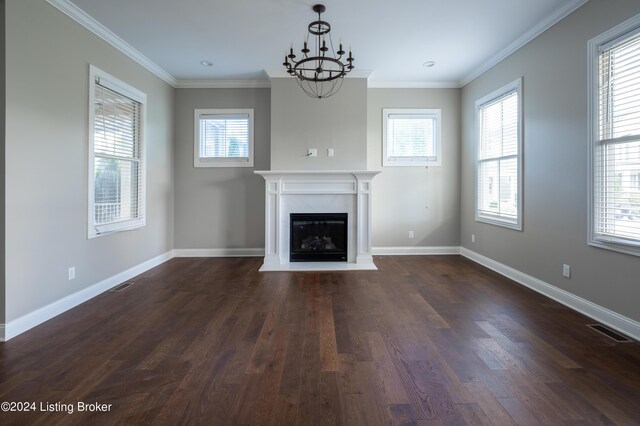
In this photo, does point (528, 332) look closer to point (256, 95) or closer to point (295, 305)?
point (295, 305)

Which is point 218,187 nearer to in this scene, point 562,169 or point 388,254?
point 388,254

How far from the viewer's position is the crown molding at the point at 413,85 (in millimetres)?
5418

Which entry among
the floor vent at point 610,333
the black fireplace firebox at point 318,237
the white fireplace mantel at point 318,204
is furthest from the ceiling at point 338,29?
the floor vent at point 610,333

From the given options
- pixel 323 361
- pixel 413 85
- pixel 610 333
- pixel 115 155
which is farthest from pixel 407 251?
pixel 115 155

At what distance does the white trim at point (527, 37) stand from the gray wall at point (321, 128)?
68.2 inches

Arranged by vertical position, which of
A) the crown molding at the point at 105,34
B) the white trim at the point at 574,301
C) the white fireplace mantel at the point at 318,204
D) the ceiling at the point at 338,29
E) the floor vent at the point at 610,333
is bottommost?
the floor vent at the point at 610,333

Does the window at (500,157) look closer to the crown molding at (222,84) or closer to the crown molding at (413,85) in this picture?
the crown molding at (413,85)

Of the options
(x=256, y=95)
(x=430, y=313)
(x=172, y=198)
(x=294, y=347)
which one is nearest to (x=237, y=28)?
(x=256, y=95)

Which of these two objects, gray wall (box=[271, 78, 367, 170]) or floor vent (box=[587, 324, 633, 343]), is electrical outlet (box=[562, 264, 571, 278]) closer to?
floor vent (box=[587, 324, 633, 343])

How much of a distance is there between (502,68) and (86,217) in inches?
213

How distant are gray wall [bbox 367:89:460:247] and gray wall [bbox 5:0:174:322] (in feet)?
12.8

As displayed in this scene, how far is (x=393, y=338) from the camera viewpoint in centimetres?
248

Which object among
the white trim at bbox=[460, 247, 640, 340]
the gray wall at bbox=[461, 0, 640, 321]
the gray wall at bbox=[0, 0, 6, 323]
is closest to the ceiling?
the gray wall at bbox=[461, 0, 640, 321]

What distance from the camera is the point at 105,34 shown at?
11.8 feet
